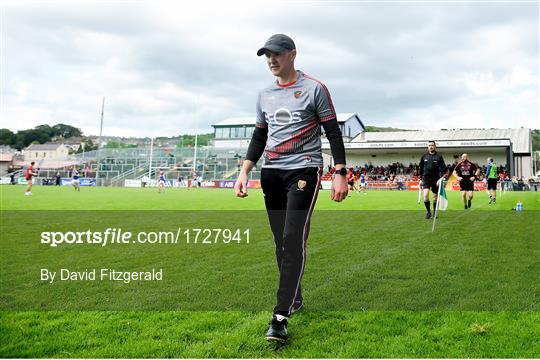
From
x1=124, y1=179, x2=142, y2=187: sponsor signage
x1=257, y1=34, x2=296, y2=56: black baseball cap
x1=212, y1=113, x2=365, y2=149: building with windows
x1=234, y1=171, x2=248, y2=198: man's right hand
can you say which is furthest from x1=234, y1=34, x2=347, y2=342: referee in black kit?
x1=124, y1=179, x2=142, y2=187: sponsor signage

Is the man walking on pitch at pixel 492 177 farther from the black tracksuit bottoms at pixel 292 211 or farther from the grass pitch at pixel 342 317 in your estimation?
the black tracksuit bottoms at pixel 292 211

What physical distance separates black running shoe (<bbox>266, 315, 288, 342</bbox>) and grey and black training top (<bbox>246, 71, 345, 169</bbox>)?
1.25 metres

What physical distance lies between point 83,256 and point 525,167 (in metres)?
59.1

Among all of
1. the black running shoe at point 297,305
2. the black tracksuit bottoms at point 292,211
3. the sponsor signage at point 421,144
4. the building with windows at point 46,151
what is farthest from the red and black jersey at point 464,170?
the building with windows at point 46,151

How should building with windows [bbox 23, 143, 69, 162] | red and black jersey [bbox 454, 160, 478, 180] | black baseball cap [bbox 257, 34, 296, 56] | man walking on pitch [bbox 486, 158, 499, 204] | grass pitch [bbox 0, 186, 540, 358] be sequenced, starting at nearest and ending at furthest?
grass pitch [bbox 0, 186, 540, 358] → black baseball cap [bbox 257, 34, 296, 56] → red and black jersey [bbox 454, 160, 478, 180] → man walking on pitch [bbox 486, 158, 499, 204] → building with windows [bbox 23, 143, 69, 162]

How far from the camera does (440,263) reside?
21.9ft

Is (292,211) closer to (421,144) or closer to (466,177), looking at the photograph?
(466,177)

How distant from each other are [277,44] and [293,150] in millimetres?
872

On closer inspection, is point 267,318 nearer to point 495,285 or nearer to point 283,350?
Answer: point 283,350

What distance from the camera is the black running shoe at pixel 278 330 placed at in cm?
350

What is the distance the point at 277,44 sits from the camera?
3.89 meters

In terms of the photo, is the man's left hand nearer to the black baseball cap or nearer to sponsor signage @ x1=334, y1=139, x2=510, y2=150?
the black baseball cap

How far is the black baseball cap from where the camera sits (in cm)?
388

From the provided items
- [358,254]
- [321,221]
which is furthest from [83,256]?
[321,221]
